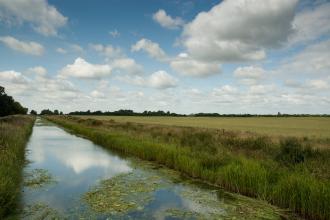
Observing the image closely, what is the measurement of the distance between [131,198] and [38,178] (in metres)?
4.71

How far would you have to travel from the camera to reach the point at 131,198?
9.48 metres

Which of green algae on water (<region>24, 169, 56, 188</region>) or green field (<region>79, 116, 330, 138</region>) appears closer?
green algae on water (<region>24, 169, 56, 188</region>)

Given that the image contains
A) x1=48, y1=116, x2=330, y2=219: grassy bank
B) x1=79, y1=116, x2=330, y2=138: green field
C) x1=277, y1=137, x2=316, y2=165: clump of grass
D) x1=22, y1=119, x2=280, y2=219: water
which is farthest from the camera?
x1=79, y1=116, x2=330, y2=138: green field

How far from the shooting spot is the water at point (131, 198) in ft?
26.3

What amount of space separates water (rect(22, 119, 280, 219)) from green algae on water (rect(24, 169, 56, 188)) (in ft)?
0.65

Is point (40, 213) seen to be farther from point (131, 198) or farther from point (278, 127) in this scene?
point (278, 127)

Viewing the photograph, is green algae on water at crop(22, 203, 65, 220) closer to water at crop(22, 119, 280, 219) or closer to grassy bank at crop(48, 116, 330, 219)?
water at crop(22, 119, 280, 219)

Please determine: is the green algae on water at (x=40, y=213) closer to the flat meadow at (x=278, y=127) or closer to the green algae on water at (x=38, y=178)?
the green algae on water at (x=38, y=178)

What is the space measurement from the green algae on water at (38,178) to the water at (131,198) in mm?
199

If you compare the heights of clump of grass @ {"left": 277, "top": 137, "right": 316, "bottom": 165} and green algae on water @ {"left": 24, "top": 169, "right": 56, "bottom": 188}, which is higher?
clump of grass @ {"left": 277, "top": 137, "right": 316, "bottom": 165}

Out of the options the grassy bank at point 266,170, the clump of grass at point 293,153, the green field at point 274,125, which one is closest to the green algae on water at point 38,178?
the grassy bank at point 266,170

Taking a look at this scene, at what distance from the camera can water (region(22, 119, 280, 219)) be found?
8.02 meters

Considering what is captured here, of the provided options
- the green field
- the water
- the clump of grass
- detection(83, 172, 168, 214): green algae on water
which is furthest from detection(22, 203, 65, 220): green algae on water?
the green field

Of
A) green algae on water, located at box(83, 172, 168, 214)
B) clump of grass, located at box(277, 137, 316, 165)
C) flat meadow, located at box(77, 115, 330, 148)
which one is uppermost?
flat meadow, located at box(77, 115, 330, 148)
